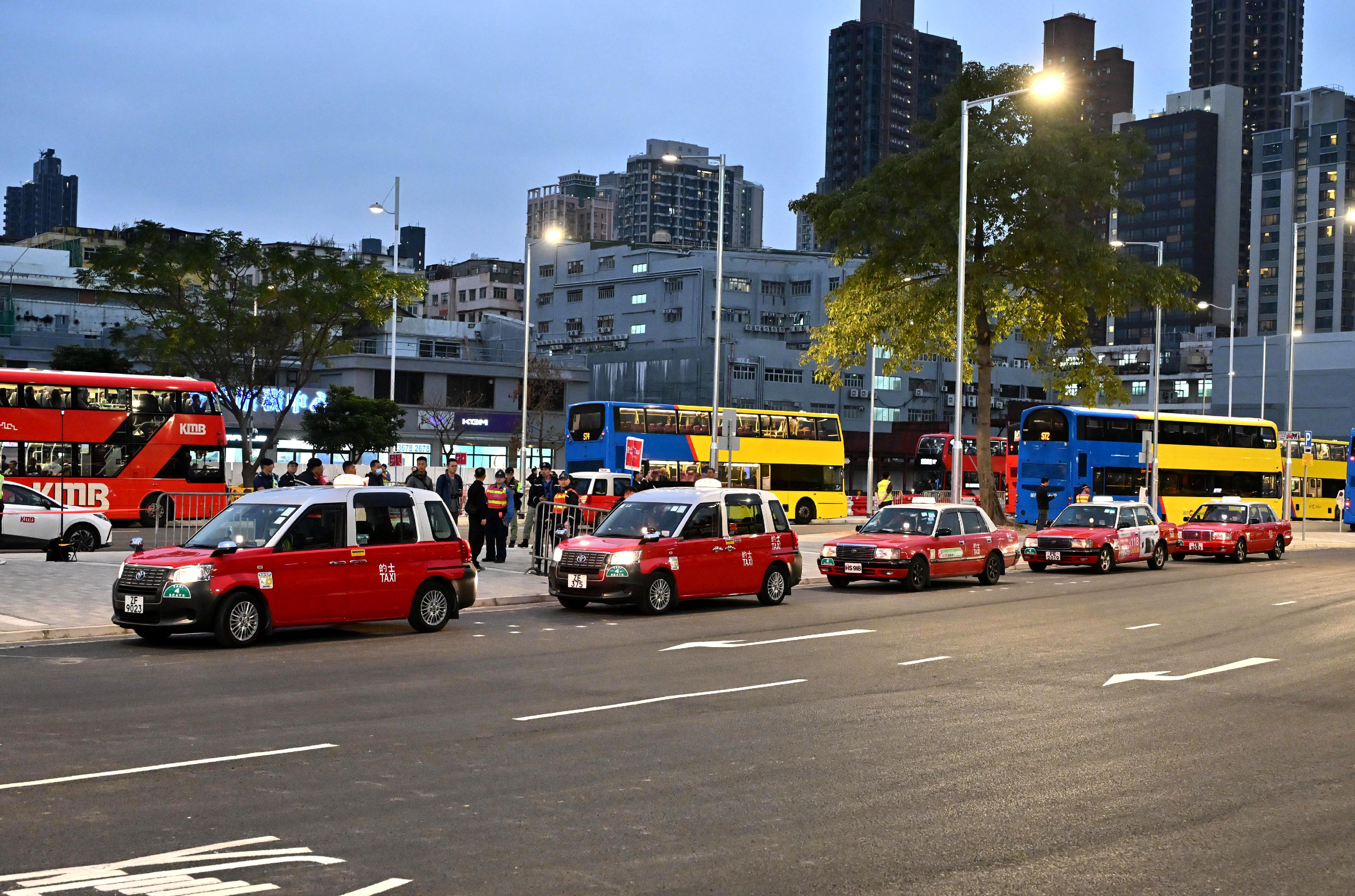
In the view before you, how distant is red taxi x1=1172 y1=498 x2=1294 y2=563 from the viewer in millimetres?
36562

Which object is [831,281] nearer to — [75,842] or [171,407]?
[171,407]

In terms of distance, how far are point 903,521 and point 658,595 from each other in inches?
310

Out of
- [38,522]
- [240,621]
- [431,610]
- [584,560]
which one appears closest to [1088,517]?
[584,560]

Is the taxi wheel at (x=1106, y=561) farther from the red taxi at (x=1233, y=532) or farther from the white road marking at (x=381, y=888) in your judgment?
the white road marking at (x=381, y=888)

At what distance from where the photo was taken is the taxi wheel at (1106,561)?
103 ft

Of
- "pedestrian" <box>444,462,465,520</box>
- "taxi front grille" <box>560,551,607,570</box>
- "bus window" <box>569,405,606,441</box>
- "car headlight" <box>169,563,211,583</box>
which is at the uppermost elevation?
"bus window" <box>569,405,606,441</box>

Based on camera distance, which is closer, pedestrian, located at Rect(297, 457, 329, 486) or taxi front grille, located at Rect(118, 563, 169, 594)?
taxi front grille, located at Rect(118, 563, 169, 594)

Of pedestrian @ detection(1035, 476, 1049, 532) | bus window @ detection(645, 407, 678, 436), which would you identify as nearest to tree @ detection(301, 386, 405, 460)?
bus window @ detection(645, 407, 678, 436)

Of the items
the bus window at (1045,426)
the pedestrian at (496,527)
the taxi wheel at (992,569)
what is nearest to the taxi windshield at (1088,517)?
the taxi wheel at (992,569)

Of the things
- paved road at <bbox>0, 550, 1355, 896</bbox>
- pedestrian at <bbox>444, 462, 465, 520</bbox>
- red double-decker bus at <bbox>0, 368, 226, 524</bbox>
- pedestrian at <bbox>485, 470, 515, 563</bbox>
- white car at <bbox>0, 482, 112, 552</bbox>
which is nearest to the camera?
paved road at <bbox>0, 550, 1355, 896</bbox>

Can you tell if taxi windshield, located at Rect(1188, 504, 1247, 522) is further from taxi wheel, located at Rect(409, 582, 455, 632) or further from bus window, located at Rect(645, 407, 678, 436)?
taxi wheel, located at Rect(409, 582, 455, 632)

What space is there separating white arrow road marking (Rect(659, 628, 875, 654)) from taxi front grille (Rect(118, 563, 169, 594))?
556 centimetres

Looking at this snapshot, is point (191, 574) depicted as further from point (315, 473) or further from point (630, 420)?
point (630, 420)

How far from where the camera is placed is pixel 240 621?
51.7 ft
